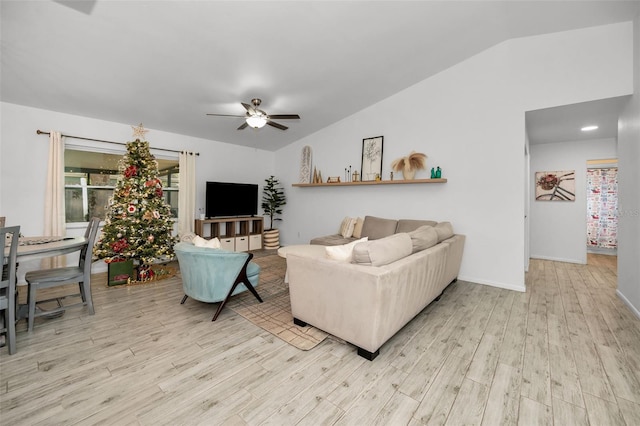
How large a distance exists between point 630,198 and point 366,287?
3555 mm

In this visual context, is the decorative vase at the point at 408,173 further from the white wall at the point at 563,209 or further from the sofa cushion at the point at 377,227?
the white wall at the point at 563,209

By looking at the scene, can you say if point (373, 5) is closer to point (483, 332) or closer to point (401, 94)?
point (401, 94)

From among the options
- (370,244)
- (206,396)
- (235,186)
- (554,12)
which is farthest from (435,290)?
(235,186)

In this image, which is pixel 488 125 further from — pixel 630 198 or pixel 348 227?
pixel 348 227

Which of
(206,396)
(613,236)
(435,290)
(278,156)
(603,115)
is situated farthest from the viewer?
(278,156)

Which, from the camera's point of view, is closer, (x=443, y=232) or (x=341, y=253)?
(x=341, y=253)

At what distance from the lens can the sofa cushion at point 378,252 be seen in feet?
6.81

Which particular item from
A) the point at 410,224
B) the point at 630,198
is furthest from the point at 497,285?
the point at 630,198

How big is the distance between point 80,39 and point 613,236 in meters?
9.92

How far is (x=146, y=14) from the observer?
2.50 meters

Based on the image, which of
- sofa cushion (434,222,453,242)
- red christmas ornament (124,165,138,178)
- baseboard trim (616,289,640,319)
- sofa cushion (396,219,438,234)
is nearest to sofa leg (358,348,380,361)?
sofa cushion (434,222,453,242)

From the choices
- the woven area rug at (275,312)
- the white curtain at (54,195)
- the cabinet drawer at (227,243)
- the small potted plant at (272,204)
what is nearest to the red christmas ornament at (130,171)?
the white curtain at (54,195)

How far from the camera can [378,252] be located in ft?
6.92

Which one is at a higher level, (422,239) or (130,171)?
(130,171)
